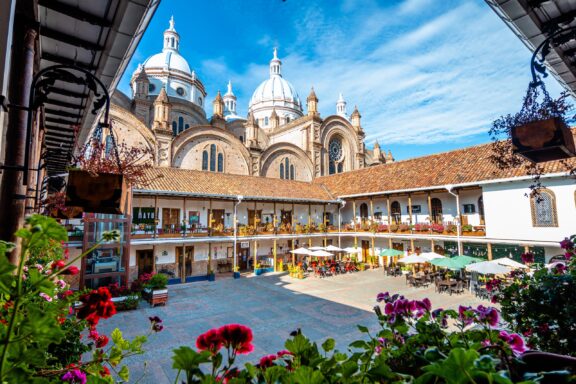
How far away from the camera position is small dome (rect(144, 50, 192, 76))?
135 ft

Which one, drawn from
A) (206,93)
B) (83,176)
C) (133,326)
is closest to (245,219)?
(133,326)

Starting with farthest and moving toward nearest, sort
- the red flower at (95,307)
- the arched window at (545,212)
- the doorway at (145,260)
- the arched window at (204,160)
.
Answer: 1. the arched window at (204,160)
2. the doorway at (145,260)
3. the arched window at (545,212)
4. the red flower at (95,307)

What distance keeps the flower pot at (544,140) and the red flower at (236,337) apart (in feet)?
12.7

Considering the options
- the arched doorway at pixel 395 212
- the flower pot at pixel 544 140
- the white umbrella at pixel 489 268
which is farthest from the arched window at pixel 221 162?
the flower pot at pixel 544 140

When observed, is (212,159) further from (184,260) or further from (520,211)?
(520,211)

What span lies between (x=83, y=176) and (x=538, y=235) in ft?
64.4

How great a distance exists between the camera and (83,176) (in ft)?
9.81

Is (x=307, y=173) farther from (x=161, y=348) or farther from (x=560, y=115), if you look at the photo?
(x=560, y=115)

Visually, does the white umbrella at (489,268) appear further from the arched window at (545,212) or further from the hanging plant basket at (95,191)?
the hanging plant basket at (95,191)

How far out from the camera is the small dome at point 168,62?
41.1 m

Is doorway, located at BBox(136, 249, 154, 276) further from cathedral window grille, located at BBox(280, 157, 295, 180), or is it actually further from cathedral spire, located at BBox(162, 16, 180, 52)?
cathedral spire, located at BBox(162, 16, 180, 52)

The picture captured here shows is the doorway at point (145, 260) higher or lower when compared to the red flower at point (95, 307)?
lower

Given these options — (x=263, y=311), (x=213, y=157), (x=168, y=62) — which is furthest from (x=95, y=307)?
(x=168, y=62)

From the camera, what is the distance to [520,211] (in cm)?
1598
